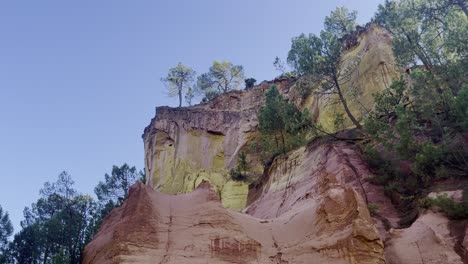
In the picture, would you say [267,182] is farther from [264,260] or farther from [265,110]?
[264,260]

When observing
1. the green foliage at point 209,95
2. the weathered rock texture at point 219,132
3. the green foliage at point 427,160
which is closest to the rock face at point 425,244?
the green foliage at point 427,160

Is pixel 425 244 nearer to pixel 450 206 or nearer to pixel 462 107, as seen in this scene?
pixel 450 206

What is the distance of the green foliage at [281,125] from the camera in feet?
100

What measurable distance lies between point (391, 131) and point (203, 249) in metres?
12.0

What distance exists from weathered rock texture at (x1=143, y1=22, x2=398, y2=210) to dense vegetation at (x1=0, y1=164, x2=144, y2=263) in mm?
6781

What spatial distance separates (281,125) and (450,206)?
1690 centimetres

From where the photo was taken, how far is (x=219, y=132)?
5469 cm

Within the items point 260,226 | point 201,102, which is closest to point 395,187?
point 260,226

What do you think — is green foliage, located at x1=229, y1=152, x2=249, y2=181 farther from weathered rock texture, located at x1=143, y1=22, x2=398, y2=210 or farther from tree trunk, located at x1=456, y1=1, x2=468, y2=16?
tree trunk, located at x1=456, y1=1, x2=468, y2=16

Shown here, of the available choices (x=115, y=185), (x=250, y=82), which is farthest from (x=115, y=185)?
(x=250, y=82)

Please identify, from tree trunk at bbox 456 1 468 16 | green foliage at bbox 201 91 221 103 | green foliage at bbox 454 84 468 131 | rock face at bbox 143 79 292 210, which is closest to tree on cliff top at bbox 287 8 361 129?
tree trunk at bbox 456 1 468 16

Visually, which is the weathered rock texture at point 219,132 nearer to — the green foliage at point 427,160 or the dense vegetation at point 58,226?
the dense vegetation at point 58,226

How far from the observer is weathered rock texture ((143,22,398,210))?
40188 mm

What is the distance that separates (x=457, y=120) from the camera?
68.2ft
